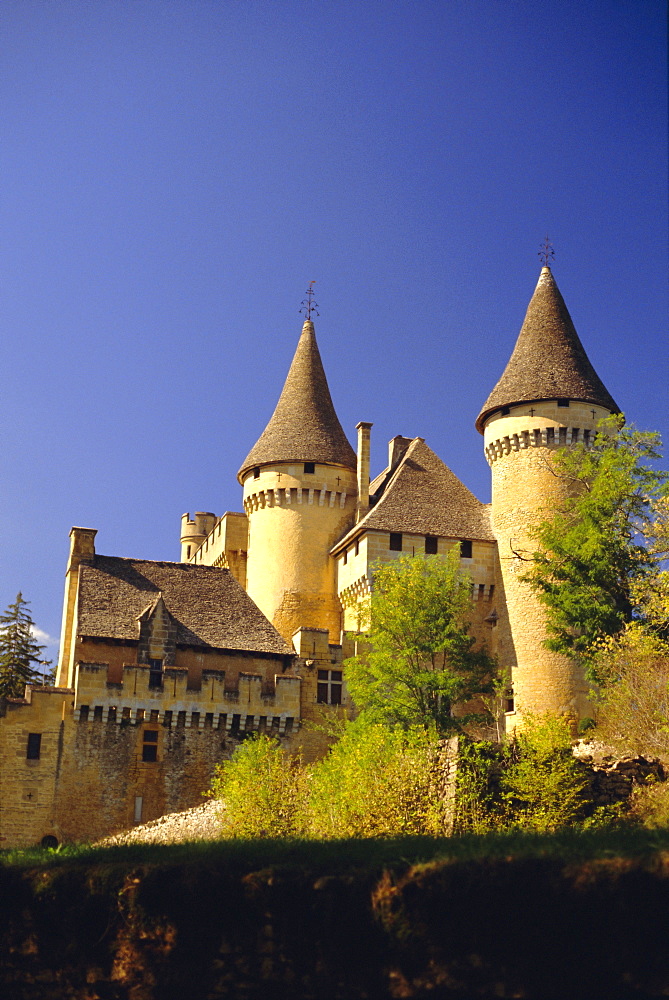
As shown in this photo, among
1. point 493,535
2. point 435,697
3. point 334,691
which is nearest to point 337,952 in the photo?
point 435,697

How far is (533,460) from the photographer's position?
1560 inches

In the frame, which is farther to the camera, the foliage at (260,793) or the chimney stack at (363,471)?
the chimney stack at (363,471)

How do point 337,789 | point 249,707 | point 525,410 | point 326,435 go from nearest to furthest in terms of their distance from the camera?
point 337,789, point 249,707, point 525,410, point 326,435

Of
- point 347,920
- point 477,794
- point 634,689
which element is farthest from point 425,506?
point 347,920

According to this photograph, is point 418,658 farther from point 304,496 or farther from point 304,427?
point 304,427

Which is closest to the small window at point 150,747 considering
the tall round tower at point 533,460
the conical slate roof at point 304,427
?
the tall round tower at point 533,460

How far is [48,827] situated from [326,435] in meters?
17.8

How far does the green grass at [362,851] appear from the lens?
12984mm

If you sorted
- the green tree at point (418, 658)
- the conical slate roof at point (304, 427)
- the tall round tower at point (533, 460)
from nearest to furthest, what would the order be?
the green tree at point (418, 658) → the tall round tower at point (533, 460) → the conical slate roof at point (304, 427)

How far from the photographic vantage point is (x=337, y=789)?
91.2ft

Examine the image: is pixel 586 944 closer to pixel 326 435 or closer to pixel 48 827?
pixel 48 827

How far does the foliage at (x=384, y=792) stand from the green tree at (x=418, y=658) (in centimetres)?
423

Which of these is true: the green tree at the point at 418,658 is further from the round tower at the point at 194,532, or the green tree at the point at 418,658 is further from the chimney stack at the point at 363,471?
the round tower at the point at 194,532

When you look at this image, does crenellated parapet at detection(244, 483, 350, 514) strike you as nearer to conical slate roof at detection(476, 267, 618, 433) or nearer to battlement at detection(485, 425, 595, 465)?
conical slate roof at detection(476, 267, 618, 433)
